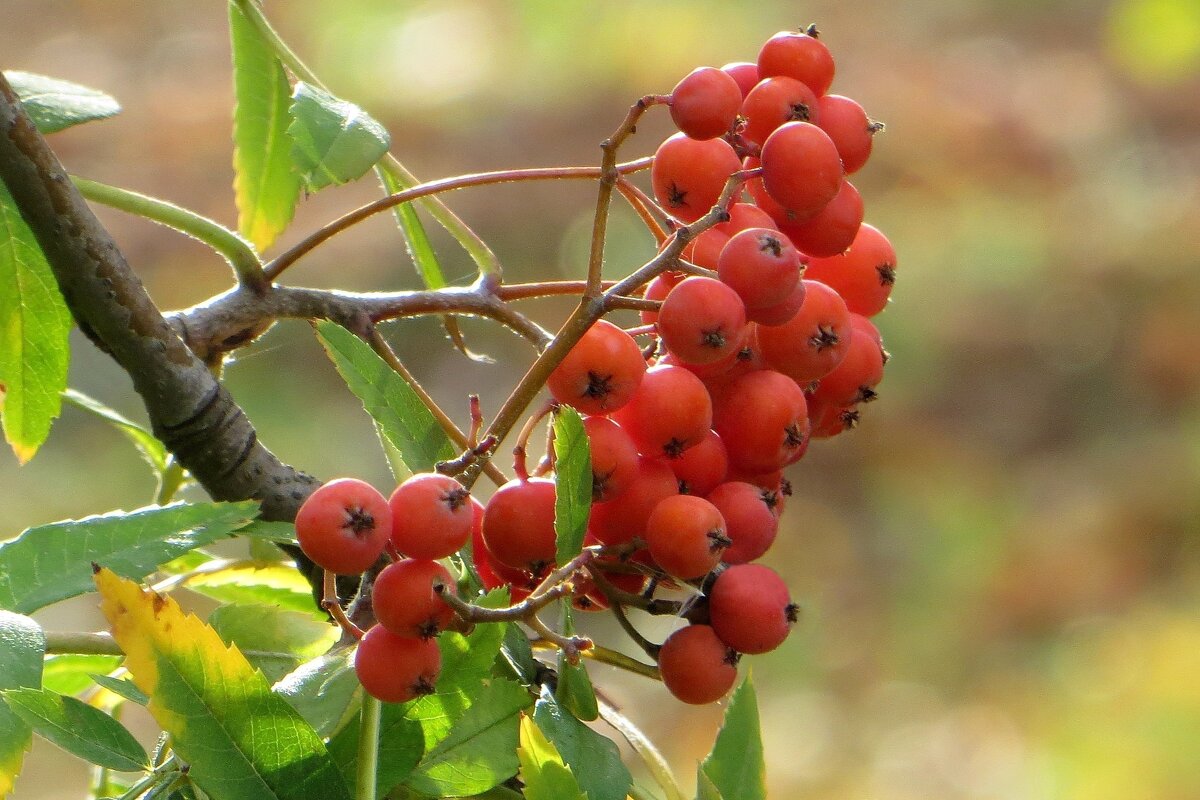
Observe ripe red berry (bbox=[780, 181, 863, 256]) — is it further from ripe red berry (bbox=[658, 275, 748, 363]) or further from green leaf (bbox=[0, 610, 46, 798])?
green leaf (bbox=[0, 610, 46, 798])

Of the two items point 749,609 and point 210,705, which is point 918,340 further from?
point 210,705

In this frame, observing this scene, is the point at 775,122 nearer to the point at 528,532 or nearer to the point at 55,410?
the point at 528,532

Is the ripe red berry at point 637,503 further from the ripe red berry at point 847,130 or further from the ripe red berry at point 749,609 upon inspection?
the ripe red berry at point 847,130

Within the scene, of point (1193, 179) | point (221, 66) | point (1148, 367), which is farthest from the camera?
point (221, 66)

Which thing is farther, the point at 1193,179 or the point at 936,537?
the point at 1193,179

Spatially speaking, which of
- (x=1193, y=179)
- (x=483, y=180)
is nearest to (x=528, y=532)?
(x=483, y=180)

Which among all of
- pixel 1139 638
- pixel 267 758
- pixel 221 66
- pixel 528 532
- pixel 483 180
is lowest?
pixel 267 758

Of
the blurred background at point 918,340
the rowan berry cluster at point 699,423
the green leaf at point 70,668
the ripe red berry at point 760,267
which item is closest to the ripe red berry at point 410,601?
the rowan berry cluster at point 699,423
